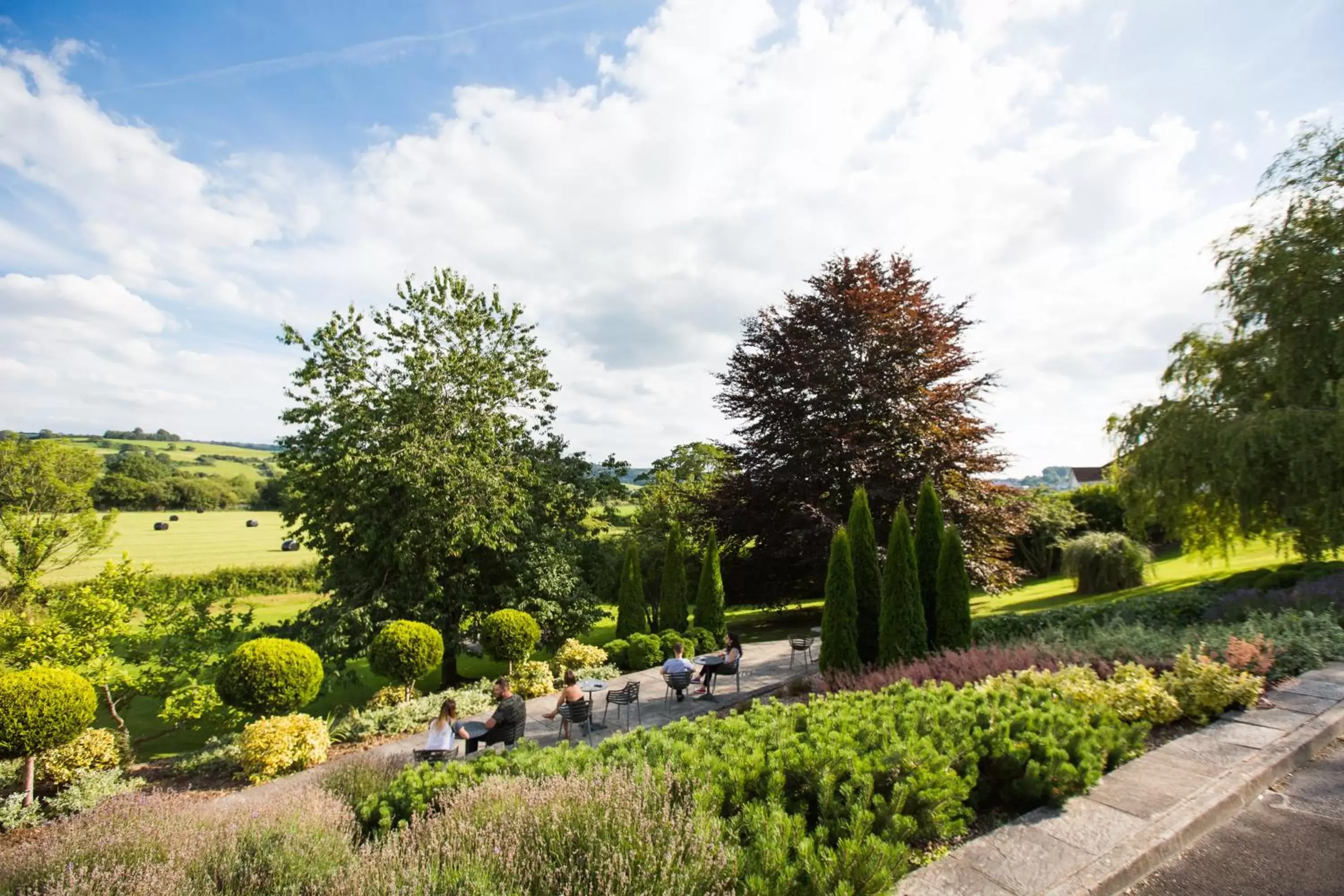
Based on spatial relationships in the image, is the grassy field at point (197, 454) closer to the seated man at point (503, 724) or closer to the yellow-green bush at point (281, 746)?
the yellow-green bush at point (281, 746)

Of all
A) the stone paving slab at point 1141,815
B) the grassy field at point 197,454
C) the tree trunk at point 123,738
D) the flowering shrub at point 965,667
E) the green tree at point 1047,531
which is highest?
the grassy field at point 197,454

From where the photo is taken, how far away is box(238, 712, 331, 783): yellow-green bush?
892 centimetres

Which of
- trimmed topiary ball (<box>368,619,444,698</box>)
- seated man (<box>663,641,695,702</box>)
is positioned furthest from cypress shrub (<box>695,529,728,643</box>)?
trimmed topiary ball (<box>368,619,444,698</box>)

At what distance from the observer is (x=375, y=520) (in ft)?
48.2

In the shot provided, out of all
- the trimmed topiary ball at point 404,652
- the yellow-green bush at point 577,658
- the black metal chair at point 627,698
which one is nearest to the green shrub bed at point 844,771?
the black metal chair at point 627,698

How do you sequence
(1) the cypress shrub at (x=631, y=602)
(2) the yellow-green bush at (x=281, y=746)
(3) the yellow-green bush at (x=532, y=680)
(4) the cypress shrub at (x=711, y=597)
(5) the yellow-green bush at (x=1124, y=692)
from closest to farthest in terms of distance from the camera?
1. (5) the yellow-green bush at (x=1124, y=692)
2. (2) the yellow-green bush at (x=281, y=746)
3. (3) the yellow-green bush at (x=532, y=680)
4. (4) the cypress shrub at (x=711, y=597)
5. (1) the cypress shrub at (x=631, y=602)

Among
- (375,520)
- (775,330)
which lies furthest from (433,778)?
(775,330)

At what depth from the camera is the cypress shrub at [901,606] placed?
37.2 ft

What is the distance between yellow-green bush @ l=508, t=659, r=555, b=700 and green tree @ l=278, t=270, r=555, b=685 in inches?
102

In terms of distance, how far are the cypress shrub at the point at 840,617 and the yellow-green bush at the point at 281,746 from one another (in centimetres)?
859

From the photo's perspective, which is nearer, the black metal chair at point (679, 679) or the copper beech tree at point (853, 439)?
the black metal chair at point (679, 679)

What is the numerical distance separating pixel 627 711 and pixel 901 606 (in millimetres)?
5515

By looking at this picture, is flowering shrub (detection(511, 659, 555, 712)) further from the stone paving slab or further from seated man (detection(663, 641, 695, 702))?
the stone paving slab

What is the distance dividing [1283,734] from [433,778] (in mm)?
8164
